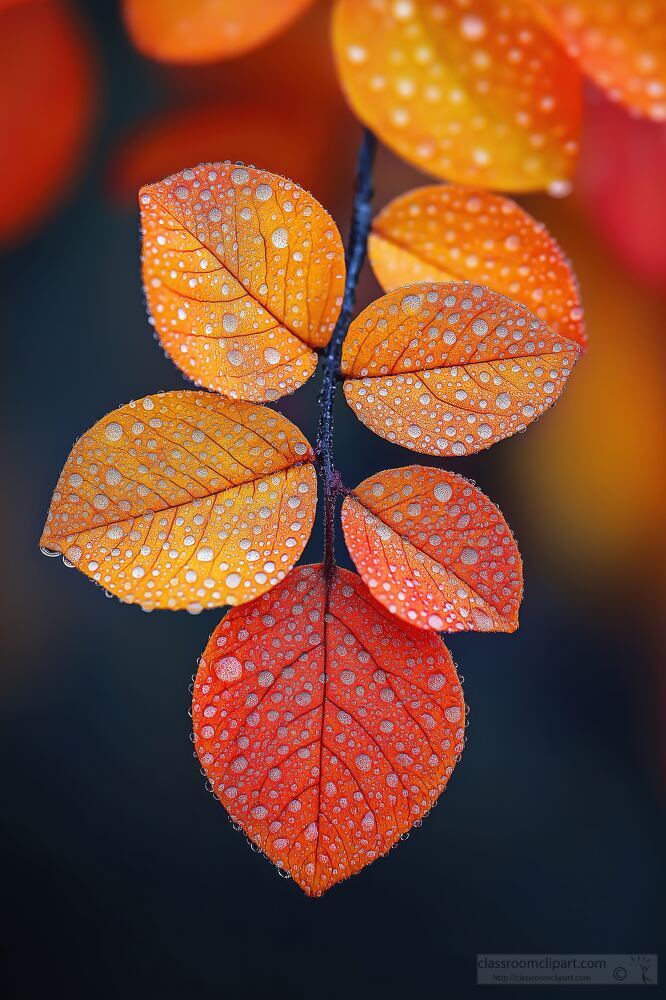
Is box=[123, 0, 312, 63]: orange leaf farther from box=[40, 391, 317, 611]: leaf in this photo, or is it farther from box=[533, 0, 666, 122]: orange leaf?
box=[40, 391, 317, 611]: leaf

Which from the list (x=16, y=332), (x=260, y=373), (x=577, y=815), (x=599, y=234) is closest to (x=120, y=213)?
(x=16, y=332)

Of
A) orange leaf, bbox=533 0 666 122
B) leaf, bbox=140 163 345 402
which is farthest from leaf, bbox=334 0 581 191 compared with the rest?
leaf, bbox=140 163 345 402

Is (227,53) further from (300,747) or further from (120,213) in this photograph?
(300,747)

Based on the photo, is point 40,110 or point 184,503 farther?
point 40,110

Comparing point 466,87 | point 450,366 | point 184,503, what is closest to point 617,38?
point 466,87

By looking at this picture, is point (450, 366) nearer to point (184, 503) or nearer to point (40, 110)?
point (184, 503)

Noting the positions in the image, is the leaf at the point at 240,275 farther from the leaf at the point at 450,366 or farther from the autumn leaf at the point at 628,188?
the autumn leaf at the point at 628,188
